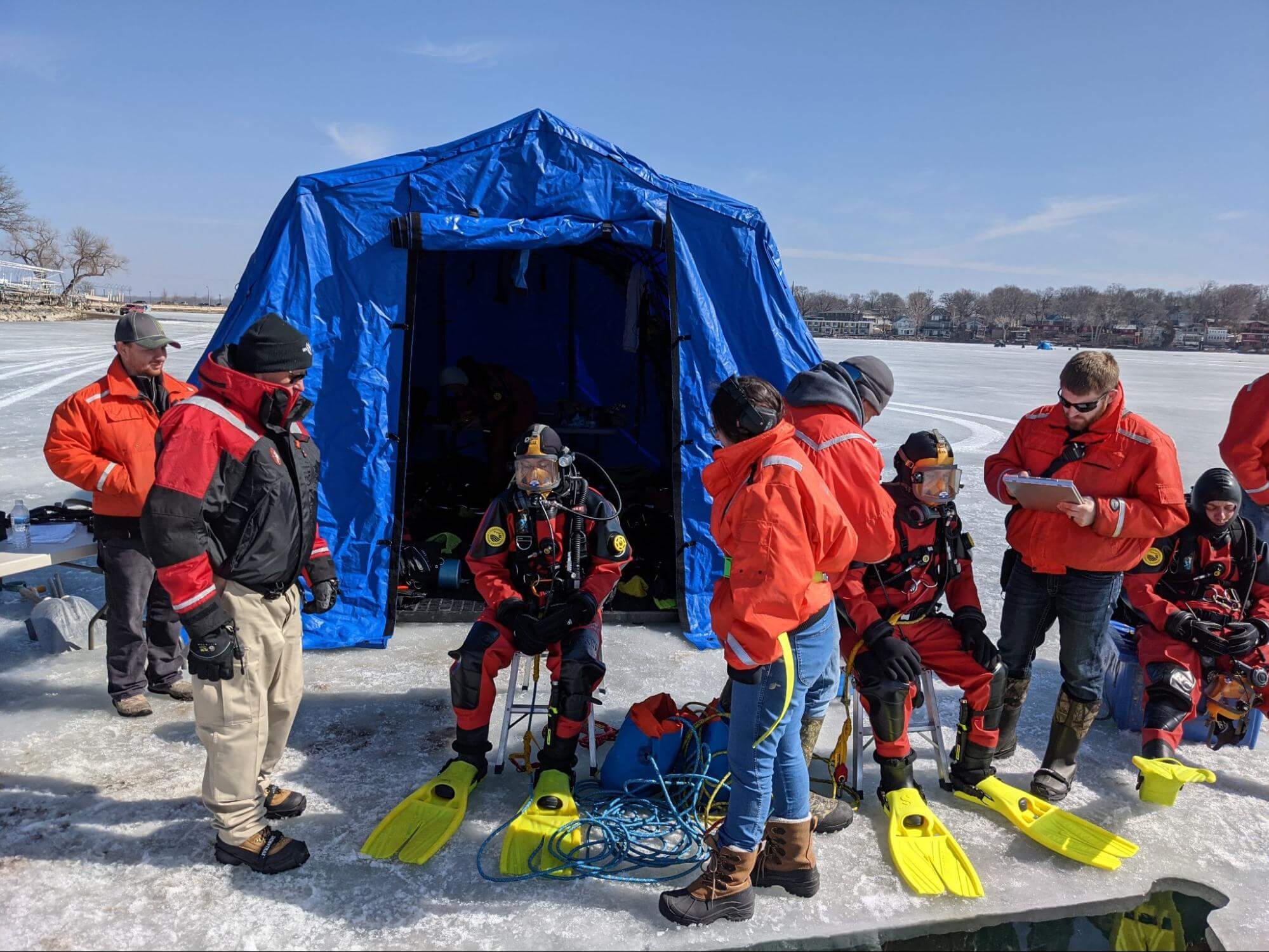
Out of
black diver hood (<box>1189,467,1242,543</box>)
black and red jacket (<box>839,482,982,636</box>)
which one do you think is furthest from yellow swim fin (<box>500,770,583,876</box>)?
black diver hood (<box>1189,467,1242,543</box>)

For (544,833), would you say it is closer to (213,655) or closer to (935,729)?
(213,655)

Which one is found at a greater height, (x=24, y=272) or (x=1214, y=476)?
(x=24, y=272)

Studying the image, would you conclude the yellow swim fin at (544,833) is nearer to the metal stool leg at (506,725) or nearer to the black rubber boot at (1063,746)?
the metal stool leg at (506,725)

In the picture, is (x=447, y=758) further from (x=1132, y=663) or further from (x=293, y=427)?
(x=1132, y=663)

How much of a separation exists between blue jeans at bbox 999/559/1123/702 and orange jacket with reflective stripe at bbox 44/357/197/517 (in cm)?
399

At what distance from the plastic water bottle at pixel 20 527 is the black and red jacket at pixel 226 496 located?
195 cm

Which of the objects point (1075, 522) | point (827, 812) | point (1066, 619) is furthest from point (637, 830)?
point (1075, 522)

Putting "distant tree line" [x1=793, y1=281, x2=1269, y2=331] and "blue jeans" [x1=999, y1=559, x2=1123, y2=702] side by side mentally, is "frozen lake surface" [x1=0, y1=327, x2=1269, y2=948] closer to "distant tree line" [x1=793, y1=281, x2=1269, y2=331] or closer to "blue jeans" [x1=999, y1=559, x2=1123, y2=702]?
"blue jeans" [x1=999, y1=559, x2=1123, y2=702]

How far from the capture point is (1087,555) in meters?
3.20

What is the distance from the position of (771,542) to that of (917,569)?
4.92 ft

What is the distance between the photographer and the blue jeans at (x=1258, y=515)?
4445 mm

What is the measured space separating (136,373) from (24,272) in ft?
198

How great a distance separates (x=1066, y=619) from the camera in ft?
11.1

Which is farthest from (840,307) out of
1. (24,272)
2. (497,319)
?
(497,319)
